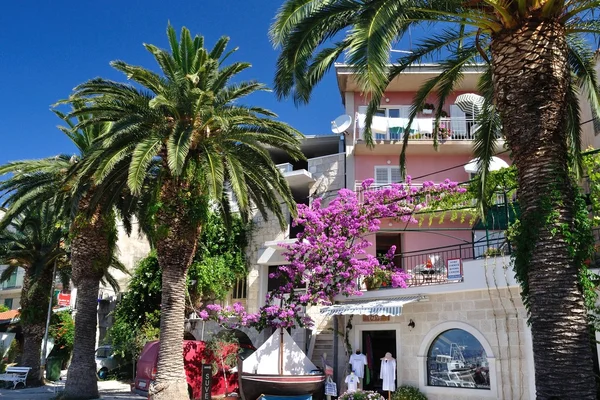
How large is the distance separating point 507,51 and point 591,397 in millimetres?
5019

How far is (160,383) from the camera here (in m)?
14.5

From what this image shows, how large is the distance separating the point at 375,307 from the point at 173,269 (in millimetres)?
5870

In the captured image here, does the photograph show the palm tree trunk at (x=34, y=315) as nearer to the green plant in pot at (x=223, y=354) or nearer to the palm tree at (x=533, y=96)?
the green plant in pot at (x=223, y=354)

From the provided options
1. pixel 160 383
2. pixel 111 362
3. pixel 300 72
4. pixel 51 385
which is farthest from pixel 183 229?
pixel 111 362

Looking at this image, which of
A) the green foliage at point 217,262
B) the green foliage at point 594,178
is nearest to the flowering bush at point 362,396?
the green foliage at point 594,178

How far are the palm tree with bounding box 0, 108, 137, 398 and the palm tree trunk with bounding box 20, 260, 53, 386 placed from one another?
6.91m

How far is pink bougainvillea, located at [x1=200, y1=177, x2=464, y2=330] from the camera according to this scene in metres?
17.5

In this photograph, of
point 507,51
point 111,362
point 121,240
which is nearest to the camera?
point 507,51

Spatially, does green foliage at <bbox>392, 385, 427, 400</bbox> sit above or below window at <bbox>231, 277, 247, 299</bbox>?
below

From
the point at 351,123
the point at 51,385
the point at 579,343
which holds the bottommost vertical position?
the point at 51,385

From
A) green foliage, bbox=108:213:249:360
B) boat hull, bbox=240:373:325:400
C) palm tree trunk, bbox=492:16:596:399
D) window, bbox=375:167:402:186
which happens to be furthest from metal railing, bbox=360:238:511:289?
green foliage, bbox=108:213:249:360

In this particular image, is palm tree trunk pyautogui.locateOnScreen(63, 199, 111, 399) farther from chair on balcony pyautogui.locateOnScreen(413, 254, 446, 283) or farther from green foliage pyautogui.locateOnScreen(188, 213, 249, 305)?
chair on balcony pyautogui.locateOnScreen(413, 254, 446, 283)

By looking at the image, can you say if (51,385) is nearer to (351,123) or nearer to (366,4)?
(351,123)

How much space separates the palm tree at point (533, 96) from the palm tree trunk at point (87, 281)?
1121 cm
